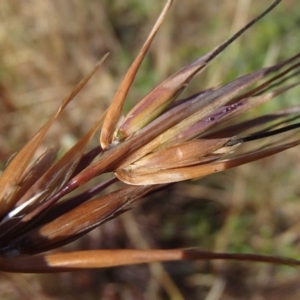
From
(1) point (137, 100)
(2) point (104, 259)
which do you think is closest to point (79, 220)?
(2) point (104, 259)

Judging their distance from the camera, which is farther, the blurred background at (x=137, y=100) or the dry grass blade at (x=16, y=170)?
the blurred background at (x=137, y=100)

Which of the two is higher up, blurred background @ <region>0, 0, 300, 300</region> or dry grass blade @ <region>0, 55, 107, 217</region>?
blurred background @ <region>0, 0, 300, 300</region>

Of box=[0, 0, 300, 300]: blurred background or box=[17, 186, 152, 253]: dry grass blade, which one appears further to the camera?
box=[0, 0, 300, 300]: blurred background

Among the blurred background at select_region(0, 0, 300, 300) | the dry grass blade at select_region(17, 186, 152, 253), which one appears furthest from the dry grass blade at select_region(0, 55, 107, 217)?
the blurred background at select_region(0, 0, 300, 300)

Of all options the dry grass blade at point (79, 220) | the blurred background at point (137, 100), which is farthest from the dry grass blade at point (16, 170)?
the blurred background at point (137, 100)

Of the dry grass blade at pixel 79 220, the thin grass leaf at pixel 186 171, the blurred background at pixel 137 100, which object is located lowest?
the dry grass blade at pixel 79 220

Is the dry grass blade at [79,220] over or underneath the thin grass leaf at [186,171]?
underneath

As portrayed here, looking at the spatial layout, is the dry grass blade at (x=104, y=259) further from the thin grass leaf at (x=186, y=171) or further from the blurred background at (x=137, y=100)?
the blurred background at (x=137, y=100)

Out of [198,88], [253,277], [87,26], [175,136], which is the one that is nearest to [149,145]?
[175,136]

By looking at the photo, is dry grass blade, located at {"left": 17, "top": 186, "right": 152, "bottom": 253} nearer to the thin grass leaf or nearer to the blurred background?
the thin grass leaf
